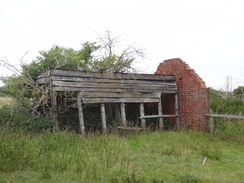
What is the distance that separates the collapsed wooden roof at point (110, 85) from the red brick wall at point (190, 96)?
44 cm

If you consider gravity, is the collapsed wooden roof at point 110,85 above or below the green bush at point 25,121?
above

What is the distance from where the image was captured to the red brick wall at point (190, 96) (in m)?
12.2

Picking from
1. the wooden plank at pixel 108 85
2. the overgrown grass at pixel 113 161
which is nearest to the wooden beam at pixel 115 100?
the wooden plank at pixel 108 85

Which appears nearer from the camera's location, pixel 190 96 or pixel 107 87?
pixel 107 87

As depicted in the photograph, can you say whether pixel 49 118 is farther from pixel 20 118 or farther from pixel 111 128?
pixel 111 128

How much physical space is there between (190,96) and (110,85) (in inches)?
Answer: 157

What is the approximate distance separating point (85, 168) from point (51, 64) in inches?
407

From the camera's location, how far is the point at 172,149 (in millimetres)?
7891

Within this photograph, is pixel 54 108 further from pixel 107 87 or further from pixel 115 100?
pixel 115 100

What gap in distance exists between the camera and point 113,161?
6488 millimetres

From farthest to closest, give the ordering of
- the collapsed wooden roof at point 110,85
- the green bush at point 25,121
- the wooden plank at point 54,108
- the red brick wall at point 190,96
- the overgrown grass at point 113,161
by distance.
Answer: the red brick wall at point 190,96, the green bush at point 25,121, the collapsed wooden roof at point 110,85, the wooden plank at point 54,108, the overgrown grass at point 113,161

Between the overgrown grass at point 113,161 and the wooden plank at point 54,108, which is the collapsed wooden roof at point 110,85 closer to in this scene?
the wooden plank at point 54,108

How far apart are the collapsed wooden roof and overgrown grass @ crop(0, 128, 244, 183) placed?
242 centimetres

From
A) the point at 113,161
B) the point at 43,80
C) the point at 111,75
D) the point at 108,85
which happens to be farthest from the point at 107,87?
the point at 113,161
